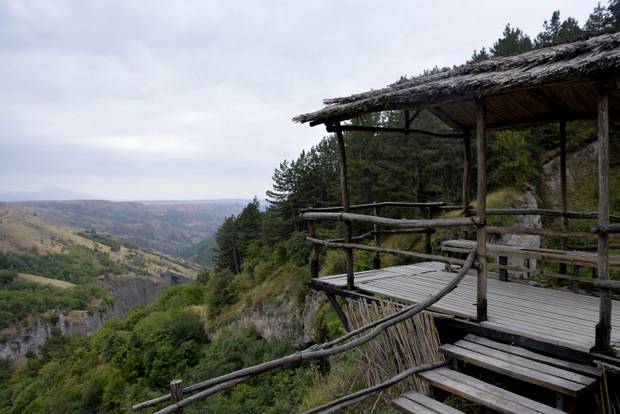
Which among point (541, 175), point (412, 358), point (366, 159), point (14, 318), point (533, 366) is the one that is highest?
point (366, 159)

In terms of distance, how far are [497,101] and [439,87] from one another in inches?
100

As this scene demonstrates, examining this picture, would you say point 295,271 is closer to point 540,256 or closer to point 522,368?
point 540,256

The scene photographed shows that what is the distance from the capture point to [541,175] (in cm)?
1523

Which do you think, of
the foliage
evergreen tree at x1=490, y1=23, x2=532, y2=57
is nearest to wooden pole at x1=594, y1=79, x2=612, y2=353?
the foliage

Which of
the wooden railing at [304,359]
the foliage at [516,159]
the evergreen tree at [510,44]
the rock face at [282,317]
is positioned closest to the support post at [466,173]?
the wooden railing at [304,359]

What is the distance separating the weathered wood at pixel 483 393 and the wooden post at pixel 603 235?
2.91 feet

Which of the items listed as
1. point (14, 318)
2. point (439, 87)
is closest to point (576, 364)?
point (439, 87)

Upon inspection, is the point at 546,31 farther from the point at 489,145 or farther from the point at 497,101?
the point at 497,101

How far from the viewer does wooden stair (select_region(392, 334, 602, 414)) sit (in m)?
2.87

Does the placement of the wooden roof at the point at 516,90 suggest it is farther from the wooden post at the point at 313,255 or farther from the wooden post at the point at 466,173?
the wooden post at the point at 313,255

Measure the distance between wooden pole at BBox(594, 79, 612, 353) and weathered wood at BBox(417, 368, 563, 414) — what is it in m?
0.89

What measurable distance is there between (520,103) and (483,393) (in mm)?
5087

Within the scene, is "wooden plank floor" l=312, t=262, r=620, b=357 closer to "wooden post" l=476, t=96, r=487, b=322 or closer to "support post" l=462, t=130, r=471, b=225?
"wooden post" l=476, t=96, r=487, b=322

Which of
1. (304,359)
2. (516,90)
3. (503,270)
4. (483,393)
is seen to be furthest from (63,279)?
(516,90)
